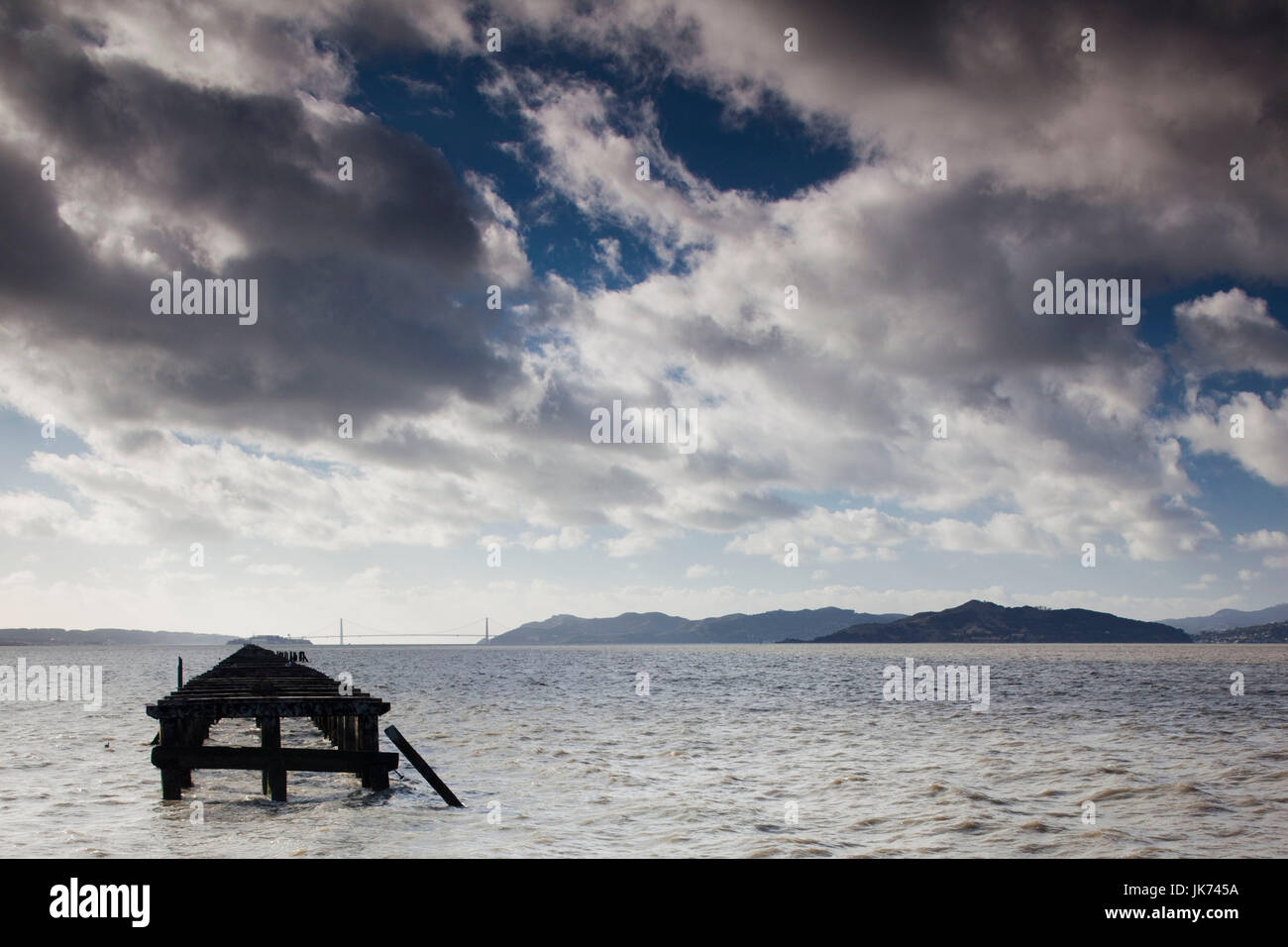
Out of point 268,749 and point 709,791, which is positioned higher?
point 268,749

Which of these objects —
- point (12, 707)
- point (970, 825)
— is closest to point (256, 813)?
point (970, 825)

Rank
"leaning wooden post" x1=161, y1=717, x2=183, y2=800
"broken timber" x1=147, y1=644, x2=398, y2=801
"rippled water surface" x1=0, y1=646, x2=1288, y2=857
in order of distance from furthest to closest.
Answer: "leaning wooden post" x1=161, y1=717, x2=183, y2=800, "broken timber" x1=147, y1=644, x2=398, y2=801, "rippled water surface" x1=0, y1=646, x2=1288, y2=857

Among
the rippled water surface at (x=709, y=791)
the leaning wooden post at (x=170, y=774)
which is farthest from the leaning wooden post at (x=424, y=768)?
the leaning wooden post at (x=170, y=774)

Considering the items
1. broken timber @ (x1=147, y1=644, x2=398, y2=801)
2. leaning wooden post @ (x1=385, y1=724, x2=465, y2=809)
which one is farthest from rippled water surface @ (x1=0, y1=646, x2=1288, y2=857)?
broken timber @ (x1=147, y1=644, x2=398, y2=801)

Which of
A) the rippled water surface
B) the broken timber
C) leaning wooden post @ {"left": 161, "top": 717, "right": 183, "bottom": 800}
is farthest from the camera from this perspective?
leaning wooden post @ {"left": 161, "top": 717, "right": 183, "bottom": 800}

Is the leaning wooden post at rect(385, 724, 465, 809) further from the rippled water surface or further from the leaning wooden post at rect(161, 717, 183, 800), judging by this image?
the leaning wooden post at rect(161, 717, 183, 800)

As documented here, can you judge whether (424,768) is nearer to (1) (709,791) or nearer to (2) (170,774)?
(2) (170,774)

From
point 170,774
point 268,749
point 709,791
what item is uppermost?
point 268,749

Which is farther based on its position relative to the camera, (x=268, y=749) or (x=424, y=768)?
(x=424, y=768)

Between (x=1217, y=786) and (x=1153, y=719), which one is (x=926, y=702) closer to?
(x=1153, y=719)

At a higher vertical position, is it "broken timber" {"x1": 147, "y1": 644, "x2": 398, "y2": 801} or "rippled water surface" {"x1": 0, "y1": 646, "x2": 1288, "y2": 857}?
"broken timber" {"x1": 147, "y1": 644, "x2": 398, "y2": 801}

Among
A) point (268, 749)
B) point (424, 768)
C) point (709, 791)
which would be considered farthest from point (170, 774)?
point (709, 791)

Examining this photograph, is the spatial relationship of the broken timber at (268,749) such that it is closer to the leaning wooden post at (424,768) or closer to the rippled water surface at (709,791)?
the leaning wooden post at (424,768)

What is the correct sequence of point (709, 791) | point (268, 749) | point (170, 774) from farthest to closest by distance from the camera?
1. point (709, 791)
2. point (170, 774)
3. point (268, 749)
